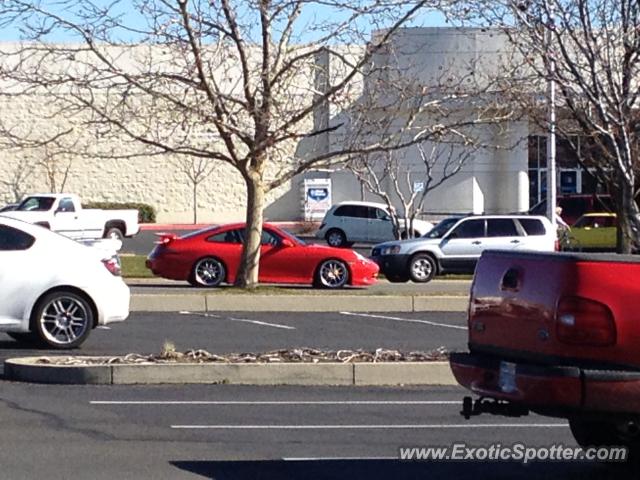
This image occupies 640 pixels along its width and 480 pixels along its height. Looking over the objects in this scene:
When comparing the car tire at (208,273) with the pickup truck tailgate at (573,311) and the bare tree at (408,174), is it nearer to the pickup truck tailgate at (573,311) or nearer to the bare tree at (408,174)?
the bare tree at (408,174)

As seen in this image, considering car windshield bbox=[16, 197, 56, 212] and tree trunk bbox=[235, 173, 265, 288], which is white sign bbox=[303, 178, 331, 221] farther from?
tree trunk bbox=[235, 173, 265, 288]

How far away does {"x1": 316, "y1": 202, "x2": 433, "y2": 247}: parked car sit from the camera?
1821 inches

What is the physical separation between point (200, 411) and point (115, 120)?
36.4 ft

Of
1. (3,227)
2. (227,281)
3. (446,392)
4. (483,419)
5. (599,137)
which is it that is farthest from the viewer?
(227,281)

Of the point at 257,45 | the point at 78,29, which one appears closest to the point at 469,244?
the point at 257,45

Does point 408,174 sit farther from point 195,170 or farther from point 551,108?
point 551,108

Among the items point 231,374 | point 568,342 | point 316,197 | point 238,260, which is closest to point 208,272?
point 238,260

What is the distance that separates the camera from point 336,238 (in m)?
46.7

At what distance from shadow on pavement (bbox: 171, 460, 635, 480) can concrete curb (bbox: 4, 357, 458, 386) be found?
11.8ft

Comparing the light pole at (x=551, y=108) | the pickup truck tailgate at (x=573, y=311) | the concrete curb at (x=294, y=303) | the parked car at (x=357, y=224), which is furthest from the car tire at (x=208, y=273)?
the parked car at (x=357, y=224)

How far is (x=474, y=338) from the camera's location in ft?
27.0

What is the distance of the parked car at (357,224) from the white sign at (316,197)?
356 inches

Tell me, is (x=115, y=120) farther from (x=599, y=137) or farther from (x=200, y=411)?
(x=200, y=411)

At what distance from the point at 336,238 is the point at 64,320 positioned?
31.9 m
